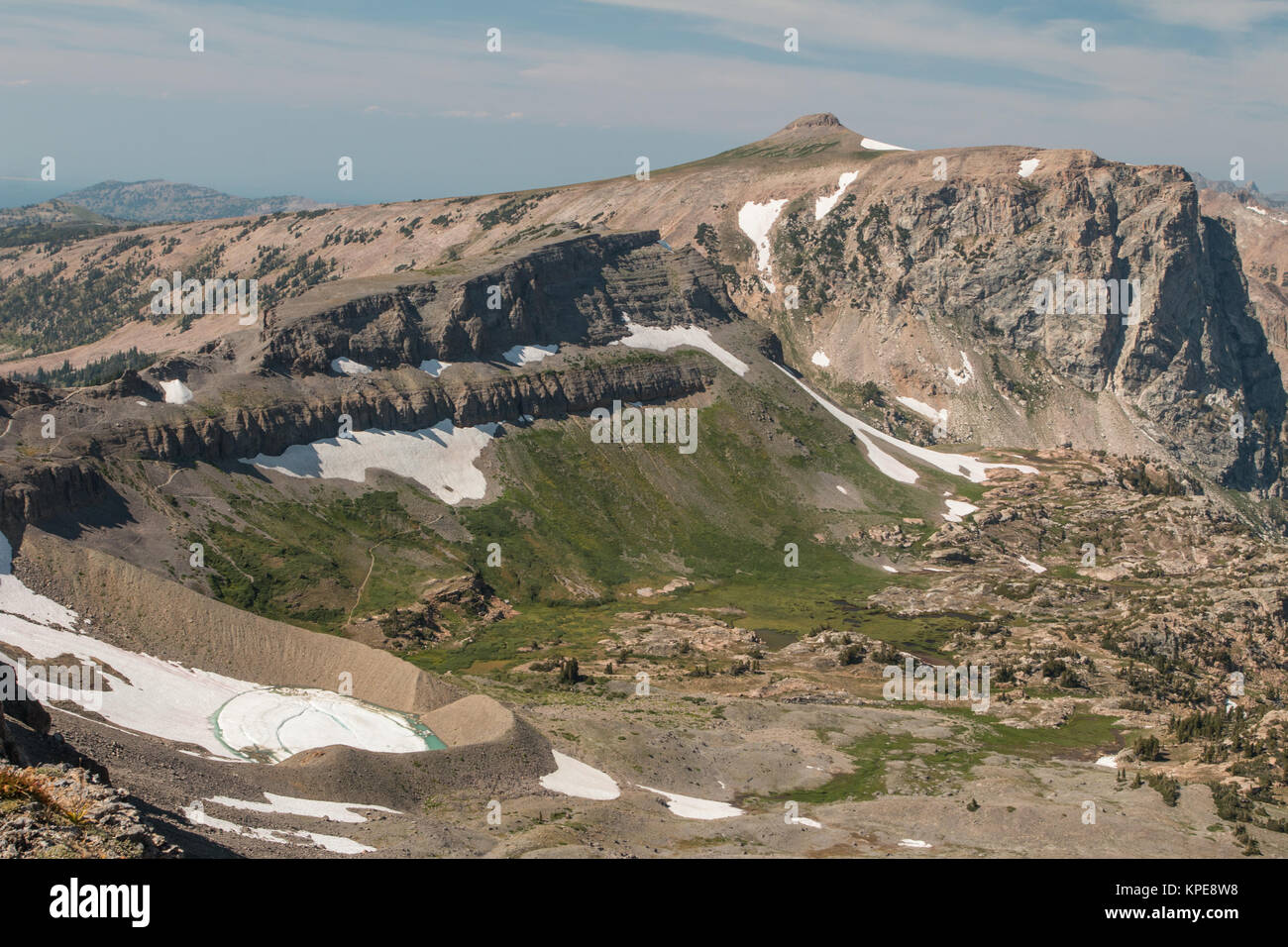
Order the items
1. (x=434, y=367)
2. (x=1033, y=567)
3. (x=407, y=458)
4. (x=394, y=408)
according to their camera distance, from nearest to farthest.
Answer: (x=407, y=458) < (x=394, y=408) < (x=434, y=367) < (x=1033, y=567)

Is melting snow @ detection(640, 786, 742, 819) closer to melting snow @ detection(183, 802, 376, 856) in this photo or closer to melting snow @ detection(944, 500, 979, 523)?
melting snow @ detection(183, 802, 376, 856)

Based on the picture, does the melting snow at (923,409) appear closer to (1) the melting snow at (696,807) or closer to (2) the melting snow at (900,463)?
(2) the melting snow at (900,463)

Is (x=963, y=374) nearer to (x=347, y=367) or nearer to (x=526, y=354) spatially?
(x=526, y=354)

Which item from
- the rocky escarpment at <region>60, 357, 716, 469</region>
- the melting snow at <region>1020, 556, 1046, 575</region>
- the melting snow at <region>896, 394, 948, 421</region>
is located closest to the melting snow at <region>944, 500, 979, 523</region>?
the melting snow at <region>1020, 556, 1046, 575</region>

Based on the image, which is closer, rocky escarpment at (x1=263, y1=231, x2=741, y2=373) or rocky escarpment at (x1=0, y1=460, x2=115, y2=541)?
rocky escarpment at (x1=0, y1=460, x2=115, y2=541)

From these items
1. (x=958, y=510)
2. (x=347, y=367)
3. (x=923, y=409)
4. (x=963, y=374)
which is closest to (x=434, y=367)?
(x=347, y=367)

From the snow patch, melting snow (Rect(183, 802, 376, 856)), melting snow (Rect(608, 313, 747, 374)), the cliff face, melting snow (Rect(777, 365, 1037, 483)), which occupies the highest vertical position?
melting snow (Rect(608, 313, 747, 374))

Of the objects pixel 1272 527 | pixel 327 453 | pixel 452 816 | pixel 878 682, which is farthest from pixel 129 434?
pixel 1272 527

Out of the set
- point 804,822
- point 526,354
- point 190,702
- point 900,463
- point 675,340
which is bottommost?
point 804,822
